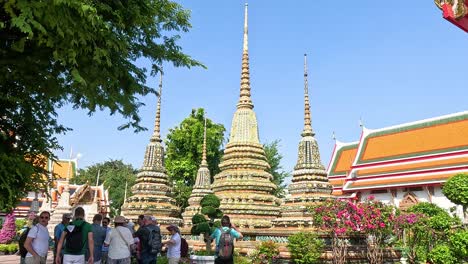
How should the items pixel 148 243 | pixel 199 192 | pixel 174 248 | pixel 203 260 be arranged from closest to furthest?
pixel 148 243, pixel 174 248, pixel 203 260, pixel 199 192

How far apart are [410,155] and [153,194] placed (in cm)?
1738

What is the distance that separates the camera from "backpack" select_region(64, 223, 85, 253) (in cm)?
661

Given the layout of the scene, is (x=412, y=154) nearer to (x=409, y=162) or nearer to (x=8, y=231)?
(x=409, y=162)

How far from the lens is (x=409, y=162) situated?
1109 inches

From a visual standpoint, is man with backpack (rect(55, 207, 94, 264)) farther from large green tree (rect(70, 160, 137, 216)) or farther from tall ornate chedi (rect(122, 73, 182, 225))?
large green tree (rect(70, 160, 137, 216))

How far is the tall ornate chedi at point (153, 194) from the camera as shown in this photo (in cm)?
2214

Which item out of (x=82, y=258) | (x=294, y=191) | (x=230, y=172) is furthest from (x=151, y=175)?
(x=82, y=258)

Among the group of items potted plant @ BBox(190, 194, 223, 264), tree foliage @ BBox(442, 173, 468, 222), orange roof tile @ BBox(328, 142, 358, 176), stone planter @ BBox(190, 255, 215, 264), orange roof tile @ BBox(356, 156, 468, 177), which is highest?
orange roof tile @ BBox(328, 142, 358, 176)

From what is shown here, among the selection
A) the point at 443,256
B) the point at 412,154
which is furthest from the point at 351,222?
the point at 412,154

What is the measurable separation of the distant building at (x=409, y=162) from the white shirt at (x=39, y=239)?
23.7 meters

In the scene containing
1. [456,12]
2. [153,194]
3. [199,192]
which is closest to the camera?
[456,12]

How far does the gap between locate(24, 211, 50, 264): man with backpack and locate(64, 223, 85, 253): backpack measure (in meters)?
0.87

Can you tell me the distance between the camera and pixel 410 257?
1513 cm

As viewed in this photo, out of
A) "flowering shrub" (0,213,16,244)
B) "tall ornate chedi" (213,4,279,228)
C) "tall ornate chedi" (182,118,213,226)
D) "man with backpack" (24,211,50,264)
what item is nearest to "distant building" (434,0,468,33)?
"man with backpack" (24,211,50,264)
